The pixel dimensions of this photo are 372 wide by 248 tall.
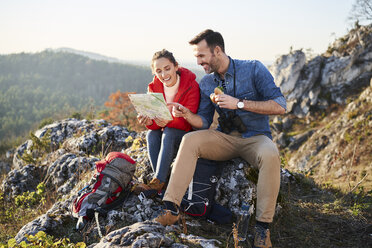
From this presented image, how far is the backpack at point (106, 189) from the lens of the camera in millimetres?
3052

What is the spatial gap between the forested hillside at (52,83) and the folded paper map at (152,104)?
79745 mm

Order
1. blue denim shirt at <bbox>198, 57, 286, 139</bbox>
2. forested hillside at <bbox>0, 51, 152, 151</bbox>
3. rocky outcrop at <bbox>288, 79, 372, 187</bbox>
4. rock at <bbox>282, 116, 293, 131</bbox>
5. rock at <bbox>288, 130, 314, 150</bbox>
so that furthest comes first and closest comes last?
forested hillside at <bbox>0, 51, 152, 151</bbox>
rock at <bbox>282, 116, 293, 131</bbox>
rock at <bbox>288, 130, 314, 150</bbox>
rocky outcrop at <bbox>288, 79, 372, 187</bbox>
blue denim shirt at <bbox>198, 57, 286, 139</bbox>

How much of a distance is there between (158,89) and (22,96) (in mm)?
103925

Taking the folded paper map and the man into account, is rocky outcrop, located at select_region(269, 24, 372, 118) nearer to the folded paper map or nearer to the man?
the man

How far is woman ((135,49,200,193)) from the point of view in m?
3.22

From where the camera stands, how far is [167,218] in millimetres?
2664

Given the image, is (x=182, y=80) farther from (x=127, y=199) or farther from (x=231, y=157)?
(x=127, y=199)

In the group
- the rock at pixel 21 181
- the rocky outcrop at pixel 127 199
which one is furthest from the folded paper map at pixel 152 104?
the rock at pixel 21 181

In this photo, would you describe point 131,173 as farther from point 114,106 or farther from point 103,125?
point 114,106

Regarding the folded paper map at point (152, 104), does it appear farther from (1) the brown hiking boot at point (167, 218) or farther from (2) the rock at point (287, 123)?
(2) the rock at point (287, 123)

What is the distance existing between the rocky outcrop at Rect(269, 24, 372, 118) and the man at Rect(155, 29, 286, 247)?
65.7ft

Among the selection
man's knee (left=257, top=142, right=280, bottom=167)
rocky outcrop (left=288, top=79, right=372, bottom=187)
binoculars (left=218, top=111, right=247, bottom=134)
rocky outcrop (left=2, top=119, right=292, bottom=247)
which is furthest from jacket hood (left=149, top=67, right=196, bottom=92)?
rocky outcrop (left=288, top=79, right=372, bottom=187)

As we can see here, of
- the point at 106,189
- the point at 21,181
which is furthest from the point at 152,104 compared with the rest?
the point at 21,181

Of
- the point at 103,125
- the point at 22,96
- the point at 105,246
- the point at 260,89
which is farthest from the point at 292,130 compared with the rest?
the point at 22,96
